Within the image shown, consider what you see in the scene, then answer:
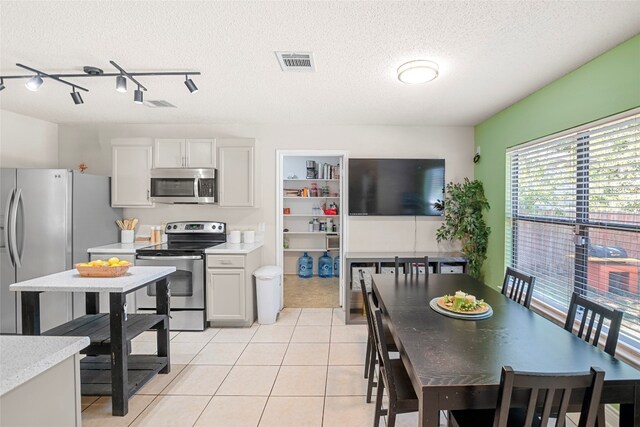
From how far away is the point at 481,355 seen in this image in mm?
1449

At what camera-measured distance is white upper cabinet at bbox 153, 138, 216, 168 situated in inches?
158

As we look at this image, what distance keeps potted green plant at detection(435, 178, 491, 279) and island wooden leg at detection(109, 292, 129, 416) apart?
3.45 metres

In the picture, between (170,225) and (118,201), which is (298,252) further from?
(118,201)

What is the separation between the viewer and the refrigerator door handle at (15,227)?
331 cm

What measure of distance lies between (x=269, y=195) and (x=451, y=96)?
2414 mm

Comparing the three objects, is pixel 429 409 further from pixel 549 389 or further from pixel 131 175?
pixel 131 175

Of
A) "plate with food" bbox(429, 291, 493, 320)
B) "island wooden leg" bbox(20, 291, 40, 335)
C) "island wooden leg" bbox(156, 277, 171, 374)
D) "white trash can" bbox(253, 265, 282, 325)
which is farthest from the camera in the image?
"white trash can" bbox(253, 265, 282, 325)

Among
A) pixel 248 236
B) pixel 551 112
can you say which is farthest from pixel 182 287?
pixel 551 112

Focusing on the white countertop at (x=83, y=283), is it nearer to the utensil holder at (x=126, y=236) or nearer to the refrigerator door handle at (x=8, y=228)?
the refrigerator door handle at (x=8, y=228)

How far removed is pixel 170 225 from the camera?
169 inches

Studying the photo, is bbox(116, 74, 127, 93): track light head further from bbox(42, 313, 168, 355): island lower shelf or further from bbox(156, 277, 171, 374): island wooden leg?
bbox(42, 313, 168, 355): island lower shelf

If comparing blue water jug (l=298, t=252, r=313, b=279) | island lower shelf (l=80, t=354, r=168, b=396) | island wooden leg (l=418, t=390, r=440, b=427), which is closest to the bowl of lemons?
island lower shelf (l=80, t=354, r=168, b=396)

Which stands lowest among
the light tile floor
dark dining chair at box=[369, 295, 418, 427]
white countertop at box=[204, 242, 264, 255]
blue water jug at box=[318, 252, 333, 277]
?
the light tile floor

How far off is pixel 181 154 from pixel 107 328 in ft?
7.36
